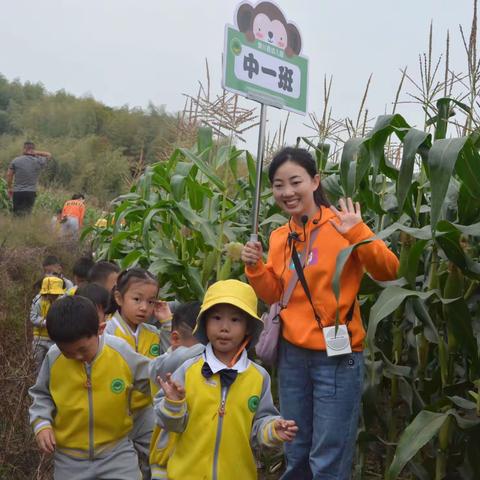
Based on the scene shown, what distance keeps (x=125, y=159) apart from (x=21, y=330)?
21704 mm

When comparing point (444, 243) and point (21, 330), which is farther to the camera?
point (21, 330)

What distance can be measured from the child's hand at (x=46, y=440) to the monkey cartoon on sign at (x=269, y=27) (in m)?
1.83

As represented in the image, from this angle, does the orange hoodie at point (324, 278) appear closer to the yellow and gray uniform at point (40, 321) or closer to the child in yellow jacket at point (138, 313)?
the child in yellow jacket at point (138, 313)

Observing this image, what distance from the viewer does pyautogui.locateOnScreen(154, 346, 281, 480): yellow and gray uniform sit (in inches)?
90.8

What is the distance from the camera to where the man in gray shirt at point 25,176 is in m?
10.9

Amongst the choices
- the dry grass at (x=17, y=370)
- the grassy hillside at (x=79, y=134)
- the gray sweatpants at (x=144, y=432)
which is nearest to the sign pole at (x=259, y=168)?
the gray sweatpants at (x=144, y=432)

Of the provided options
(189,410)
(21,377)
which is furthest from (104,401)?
(21,377)

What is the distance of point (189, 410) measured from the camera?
2359mm

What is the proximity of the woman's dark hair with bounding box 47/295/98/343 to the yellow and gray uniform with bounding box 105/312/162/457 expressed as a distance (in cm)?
54

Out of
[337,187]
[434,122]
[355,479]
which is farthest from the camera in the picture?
[337,187]

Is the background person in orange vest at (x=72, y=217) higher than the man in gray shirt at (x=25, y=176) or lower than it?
lower

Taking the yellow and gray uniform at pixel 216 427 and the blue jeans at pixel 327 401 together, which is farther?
the blue jeans at pixel 327 401

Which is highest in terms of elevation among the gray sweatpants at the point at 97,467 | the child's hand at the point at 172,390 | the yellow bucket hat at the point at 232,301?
the yellow bucket hat at the point at 232,301

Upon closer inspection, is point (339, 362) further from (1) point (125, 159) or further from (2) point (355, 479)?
(1) point (125, 159)
